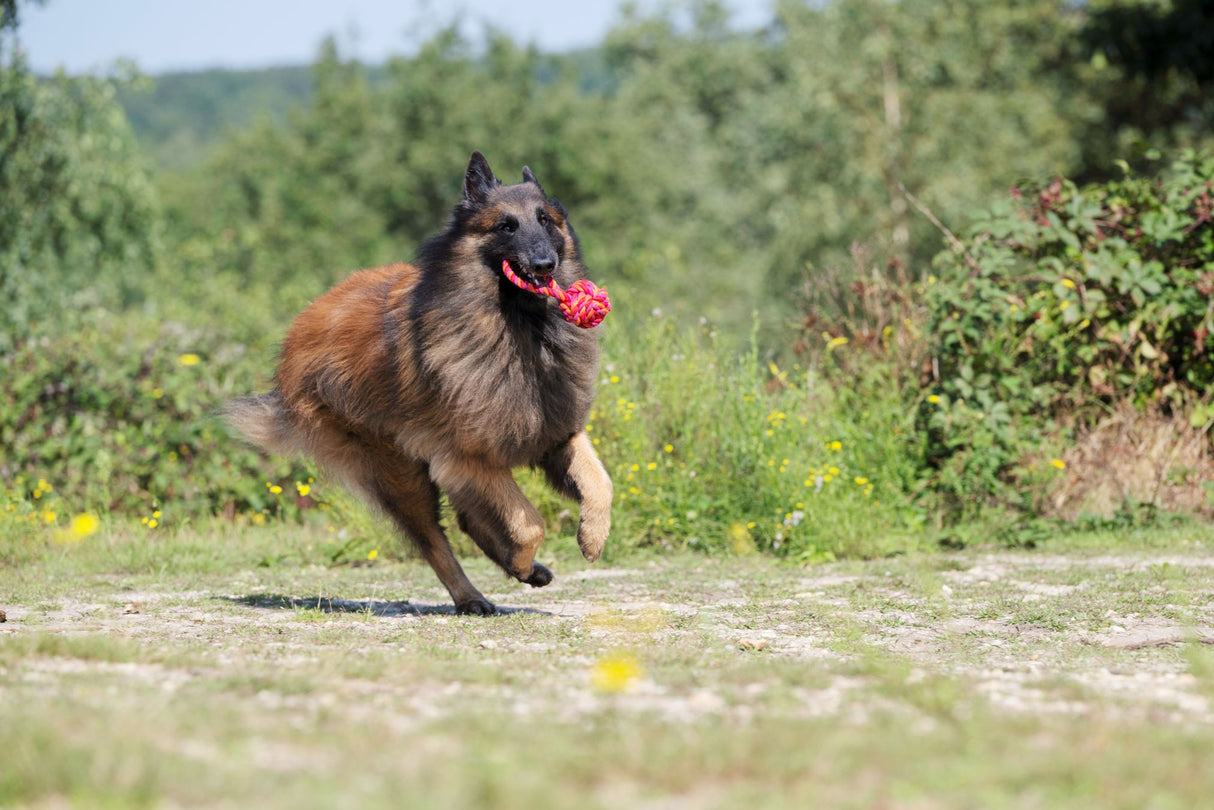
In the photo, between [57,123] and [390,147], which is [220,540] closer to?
[57,123]

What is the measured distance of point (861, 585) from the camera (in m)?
7.05

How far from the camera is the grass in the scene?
2588 mm

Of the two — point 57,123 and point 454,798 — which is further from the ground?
A: point 57,123

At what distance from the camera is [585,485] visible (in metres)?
6.17

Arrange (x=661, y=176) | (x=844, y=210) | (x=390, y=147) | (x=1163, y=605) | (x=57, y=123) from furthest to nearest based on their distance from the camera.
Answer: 1. (x=661, y=176)
2. (x=390, y=147)
3. (x=844, y=210)
4. (x=57, y=123)
5. (x=1163, y=605)

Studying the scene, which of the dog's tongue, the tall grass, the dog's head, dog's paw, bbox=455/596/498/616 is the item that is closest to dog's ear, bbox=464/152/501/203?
the dog's head

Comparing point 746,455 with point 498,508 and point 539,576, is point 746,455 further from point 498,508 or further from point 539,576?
point 498,508

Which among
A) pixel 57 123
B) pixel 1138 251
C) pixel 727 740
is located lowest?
pixel 727 740

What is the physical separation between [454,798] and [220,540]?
7142 mm

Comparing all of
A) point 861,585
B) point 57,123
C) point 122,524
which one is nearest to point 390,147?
point 57,123

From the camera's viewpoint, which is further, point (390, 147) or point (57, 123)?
point (390, 147)

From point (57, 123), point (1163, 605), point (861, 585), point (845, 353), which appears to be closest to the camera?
point (1163, 605)

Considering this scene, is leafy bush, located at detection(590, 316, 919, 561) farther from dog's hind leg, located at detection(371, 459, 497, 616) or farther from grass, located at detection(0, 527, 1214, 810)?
dog's hind leg, located at detection(371, 459, 497, 616)

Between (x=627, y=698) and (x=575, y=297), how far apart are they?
2853 mm
